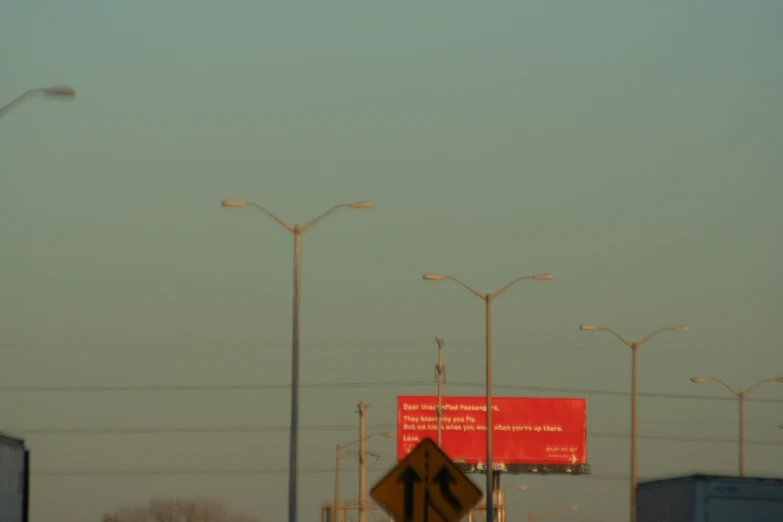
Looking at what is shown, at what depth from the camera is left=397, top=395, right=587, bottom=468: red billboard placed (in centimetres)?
7631

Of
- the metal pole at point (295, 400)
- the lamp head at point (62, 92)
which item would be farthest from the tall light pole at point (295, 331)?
the lamp head at point (62, 92)

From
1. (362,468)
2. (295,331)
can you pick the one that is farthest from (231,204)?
(362,468)

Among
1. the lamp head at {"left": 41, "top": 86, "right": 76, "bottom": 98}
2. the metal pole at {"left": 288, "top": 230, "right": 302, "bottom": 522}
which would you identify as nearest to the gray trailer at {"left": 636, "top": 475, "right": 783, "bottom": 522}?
the metal pole at {"left": 288, "top": 230, "right": 302, "bottom": 522}

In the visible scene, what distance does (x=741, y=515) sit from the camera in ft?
91.0

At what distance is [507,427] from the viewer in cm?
7712

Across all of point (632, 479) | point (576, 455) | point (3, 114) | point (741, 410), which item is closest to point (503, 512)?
point (576, 455)

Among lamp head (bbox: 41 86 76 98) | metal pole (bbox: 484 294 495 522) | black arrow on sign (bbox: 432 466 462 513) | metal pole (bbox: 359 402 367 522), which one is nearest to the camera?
black arrow on sign (bbox: 432 466 462 513)

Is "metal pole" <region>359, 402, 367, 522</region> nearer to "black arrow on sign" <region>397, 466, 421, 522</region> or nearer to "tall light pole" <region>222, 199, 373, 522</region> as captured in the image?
"tall light pole" <region>222, 199, 373, 522</region>

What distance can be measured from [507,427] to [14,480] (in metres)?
52.1

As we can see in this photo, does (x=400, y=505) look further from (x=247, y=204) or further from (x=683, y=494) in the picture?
(x=247, y=204)

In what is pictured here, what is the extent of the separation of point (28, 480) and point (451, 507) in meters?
14.5

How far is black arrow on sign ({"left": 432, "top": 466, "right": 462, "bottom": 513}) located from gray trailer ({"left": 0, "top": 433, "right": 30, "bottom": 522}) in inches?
494

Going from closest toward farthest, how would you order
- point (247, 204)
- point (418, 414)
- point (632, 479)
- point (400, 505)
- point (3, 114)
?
point (400, 505)
point (3, 114)
point (247, 204)
point (632, 479)
point (418, 414)

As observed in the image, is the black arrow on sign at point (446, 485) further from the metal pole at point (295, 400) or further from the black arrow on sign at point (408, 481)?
the metal pole at point (295, 400)
